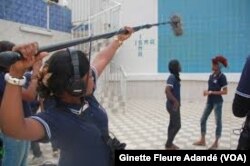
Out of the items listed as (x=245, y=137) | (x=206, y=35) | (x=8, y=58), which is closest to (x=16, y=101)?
(x=8, y=58)

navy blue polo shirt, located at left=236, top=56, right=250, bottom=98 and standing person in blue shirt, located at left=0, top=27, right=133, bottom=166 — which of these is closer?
standing person in blue shirt, located at left=0, top=27, right=133, bottom=166

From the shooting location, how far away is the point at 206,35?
10445 mm

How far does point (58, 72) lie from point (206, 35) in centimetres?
957

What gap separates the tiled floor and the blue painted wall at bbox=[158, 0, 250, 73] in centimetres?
151

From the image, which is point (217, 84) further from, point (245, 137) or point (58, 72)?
point (58, 72)

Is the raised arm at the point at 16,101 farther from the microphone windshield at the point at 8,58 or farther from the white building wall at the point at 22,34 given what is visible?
the white building wall at the point at 22,34

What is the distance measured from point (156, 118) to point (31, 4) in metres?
3.74

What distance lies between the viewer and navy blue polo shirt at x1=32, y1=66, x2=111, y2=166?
142 centimetres

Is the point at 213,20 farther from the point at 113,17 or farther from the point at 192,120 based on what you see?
the point at 192,120

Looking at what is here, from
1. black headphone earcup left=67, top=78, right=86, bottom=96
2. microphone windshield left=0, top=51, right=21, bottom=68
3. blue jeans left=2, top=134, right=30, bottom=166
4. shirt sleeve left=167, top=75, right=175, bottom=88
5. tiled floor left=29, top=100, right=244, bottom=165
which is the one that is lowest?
tiled floor left=29, top=100, right=244, bottom=165

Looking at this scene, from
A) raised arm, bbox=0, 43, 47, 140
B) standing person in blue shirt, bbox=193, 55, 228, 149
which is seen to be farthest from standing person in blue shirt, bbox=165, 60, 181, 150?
raised arm, bbox=0, 43, 47, 140

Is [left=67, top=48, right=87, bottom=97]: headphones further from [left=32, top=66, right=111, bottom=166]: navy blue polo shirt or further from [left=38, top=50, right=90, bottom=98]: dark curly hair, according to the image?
[left=32, top=66, right=111, bottom=166]: navy blue polo shirt

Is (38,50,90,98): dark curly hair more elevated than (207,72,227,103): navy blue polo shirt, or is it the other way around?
(38,50,90,98): dark curly hair

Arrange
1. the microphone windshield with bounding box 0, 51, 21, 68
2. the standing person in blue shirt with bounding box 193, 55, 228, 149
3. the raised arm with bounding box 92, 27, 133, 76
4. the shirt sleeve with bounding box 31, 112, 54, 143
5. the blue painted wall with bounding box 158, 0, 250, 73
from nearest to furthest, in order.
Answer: the microphone windshield with bounding box 0, 51, 21, 68 < the shirt sleeve with bounding box 31, 112, 54, 143 < the raised arm with bounding box 92, 27, 133, 76 < the standing person in blue shirt with bounding box 193, 55, 228, 149 < the blue painted wall with bounding box 158, 0, 250, 73
